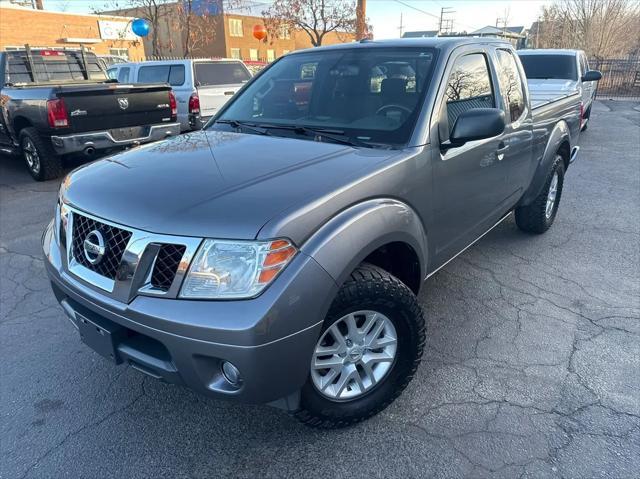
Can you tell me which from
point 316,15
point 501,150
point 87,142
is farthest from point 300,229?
point 316,15

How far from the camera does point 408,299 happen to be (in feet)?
7.84

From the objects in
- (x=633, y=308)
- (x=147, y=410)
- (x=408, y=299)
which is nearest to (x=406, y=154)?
(x=408, y=299)

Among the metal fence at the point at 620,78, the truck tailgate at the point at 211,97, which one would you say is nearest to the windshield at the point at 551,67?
the truck tailgate at the point at 211,97

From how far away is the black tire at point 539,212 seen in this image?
15.4 feet

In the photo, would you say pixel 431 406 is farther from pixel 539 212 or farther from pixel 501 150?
pixel 539 212

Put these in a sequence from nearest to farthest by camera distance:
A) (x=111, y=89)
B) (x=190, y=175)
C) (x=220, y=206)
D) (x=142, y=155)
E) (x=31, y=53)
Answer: (x=220, y=206)
(x=190, y=175)
(x=142, y=155)
(x=111, y=89)
(x=31, y=53)

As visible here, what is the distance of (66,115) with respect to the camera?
6613mm

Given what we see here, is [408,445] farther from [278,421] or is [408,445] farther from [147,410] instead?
[147,410]

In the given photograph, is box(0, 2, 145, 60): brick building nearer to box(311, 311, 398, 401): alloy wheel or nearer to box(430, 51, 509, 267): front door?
box(430, 51, 509, 267): front door

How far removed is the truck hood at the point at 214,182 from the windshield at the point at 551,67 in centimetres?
901

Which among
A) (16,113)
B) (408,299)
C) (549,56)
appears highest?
(549,56)

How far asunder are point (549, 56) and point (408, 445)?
33.2 feet

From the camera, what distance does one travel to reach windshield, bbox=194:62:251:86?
9.84 metres

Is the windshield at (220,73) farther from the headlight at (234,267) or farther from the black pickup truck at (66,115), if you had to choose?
the headlight at (234,267)
